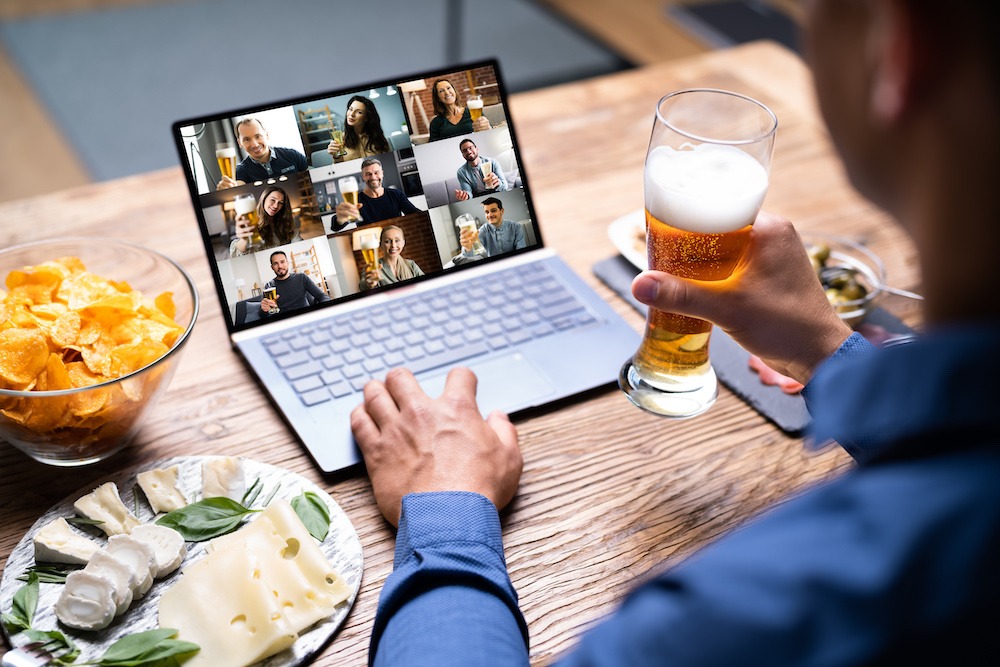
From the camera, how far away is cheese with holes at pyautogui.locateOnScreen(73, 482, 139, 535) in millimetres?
832

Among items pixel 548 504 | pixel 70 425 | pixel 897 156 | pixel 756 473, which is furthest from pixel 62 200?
pixel 897 156

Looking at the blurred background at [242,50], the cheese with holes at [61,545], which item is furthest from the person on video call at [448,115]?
the blurred background at [242,50]

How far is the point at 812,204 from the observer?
4.75 feet

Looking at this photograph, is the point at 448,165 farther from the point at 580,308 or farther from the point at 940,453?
the point at 940,453

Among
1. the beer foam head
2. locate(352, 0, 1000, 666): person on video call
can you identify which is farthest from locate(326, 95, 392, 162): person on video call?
locate(352, 0, 1000, 666): person on video call

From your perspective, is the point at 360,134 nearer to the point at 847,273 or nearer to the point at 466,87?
the point at 466,87

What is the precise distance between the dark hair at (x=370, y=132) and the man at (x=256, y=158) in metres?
0.07

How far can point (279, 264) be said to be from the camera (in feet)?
3.23

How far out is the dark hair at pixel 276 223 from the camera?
970 millimetres

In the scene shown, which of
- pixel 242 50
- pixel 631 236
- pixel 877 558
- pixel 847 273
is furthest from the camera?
pixel 242 50

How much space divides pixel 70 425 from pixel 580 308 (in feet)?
2.05

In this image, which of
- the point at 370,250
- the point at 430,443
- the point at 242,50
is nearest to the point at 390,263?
the point at 370,250

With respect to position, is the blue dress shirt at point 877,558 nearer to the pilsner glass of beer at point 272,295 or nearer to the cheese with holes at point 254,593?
the cheese with holes at point 254,593

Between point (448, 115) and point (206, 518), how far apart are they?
1.71ft
